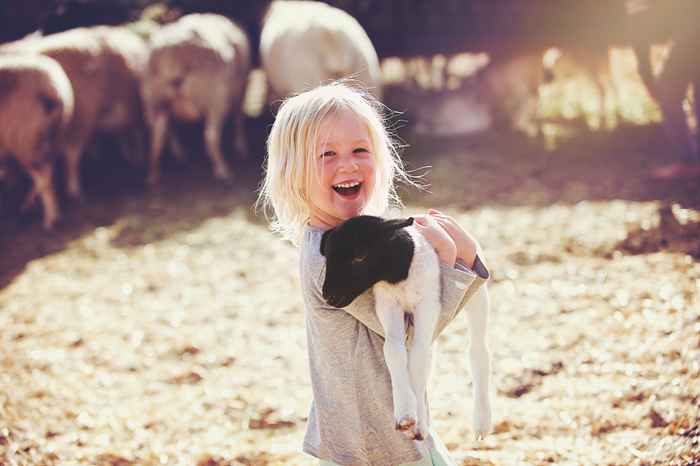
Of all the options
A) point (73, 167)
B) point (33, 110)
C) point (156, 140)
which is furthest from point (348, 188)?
point (156, 140)

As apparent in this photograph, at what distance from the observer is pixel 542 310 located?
14.3 feet

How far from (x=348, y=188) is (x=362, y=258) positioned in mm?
351

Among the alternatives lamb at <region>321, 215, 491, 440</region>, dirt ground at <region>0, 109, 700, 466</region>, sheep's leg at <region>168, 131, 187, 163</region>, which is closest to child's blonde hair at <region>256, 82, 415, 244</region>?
lamb at <region>321, 215, 491, 440</region>

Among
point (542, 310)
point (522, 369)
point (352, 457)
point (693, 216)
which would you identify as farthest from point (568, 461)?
point (693, 216)

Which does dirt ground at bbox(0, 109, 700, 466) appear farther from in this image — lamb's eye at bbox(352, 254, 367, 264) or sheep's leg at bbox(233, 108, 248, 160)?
sheep's leg at bbox(233, 108, 248, 160)

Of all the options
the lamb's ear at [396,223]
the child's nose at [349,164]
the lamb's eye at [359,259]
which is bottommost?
the lamb's eye at [359,259]

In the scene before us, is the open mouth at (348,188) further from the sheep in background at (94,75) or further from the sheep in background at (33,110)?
the sheep in background at (94,75)

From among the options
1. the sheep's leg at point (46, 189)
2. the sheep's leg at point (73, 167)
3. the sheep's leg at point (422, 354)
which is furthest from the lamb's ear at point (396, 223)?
the sheep's leg at point (73, 167)

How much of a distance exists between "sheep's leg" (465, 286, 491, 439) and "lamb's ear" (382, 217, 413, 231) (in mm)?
338

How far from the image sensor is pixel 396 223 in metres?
1.76

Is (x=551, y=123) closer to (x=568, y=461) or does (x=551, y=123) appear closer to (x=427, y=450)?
(x=568, y=461)

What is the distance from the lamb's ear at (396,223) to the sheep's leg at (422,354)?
21cm

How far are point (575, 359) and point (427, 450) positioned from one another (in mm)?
1922

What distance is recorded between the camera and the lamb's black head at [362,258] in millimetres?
1714
